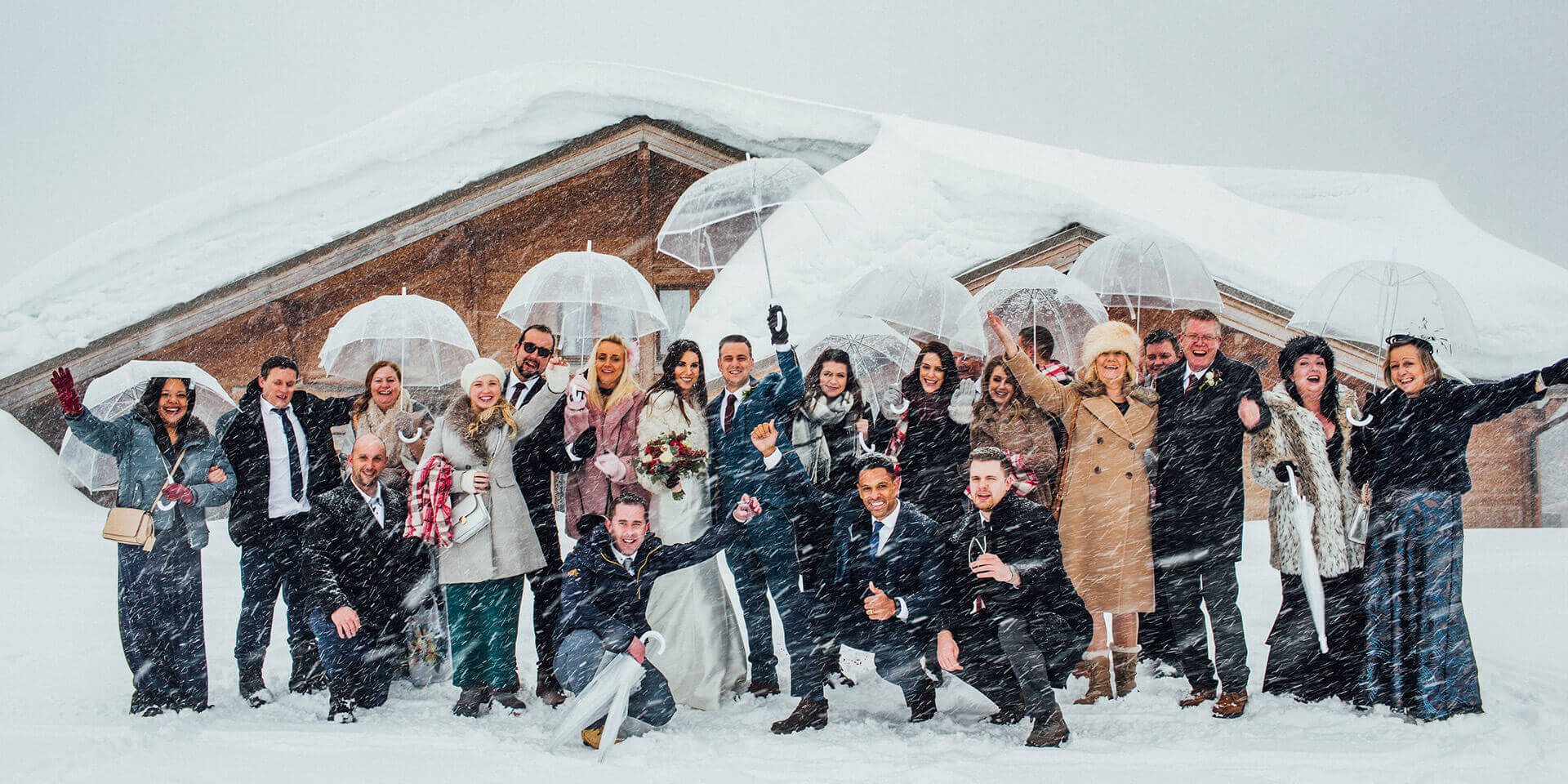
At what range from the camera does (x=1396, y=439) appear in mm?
4660

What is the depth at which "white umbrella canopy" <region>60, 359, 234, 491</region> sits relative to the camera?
5035 mm

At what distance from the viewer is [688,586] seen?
500 centimetres

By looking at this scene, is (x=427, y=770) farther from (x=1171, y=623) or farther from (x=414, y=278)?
(x=414, y=278)

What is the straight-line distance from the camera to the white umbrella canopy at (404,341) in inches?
221

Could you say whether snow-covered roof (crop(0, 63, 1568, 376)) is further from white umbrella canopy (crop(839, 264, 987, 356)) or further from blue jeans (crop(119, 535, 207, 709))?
blue jeans (crop(119, 535, 207, 709))

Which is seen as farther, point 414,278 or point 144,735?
point 414,278

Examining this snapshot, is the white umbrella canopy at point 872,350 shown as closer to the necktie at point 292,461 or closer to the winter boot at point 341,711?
the necktie at point 292,461

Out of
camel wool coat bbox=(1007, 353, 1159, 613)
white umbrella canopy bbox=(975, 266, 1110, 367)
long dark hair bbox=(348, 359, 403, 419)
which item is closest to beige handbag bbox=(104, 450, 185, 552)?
long dark hair bbox=(348, 359, 403, 419)

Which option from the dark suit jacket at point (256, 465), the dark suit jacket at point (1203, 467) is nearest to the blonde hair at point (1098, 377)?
the dark suit jacket at point (1203, 467)

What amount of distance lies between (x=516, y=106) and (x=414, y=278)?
2.48m

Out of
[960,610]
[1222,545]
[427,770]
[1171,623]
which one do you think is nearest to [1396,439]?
[1222,545]

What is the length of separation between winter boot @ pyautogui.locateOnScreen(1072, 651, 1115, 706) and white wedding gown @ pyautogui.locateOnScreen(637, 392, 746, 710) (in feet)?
5.91

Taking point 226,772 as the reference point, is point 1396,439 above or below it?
above

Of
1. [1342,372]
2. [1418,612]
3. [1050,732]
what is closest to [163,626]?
[1050,732]
